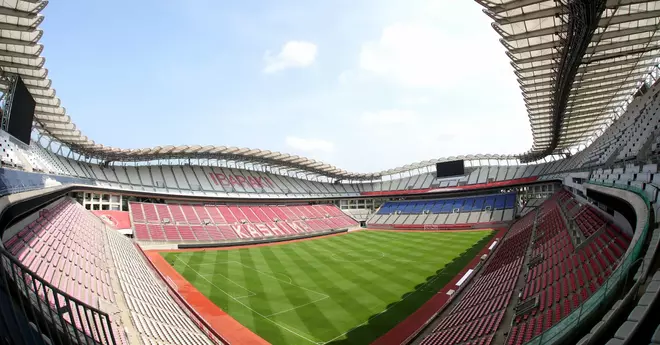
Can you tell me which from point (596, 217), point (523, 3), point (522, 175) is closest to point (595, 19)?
Answer: point (523, 3)

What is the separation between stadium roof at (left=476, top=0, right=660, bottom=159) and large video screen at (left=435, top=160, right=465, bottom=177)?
111 ft

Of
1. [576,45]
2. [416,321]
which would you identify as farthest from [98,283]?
[576,45]

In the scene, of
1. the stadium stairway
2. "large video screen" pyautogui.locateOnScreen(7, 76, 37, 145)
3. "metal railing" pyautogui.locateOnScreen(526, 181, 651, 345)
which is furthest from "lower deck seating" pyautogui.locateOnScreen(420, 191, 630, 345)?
"large video screen" pyautogui.locateOnScreen(7, 76, 37, 145)

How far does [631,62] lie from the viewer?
24.6 m

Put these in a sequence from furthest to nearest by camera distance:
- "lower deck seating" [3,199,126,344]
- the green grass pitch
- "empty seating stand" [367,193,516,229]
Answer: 1. "empty seating stand" [367,193,516,229]
2. the green grass pitch
3. "lower deck seating" [3,199,126,344]

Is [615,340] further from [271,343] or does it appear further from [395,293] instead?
[395,293]

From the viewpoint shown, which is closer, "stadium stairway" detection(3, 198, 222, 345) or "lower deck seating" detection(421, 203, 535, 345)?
"stadium stairway" detection(3, 198, 222, 345)

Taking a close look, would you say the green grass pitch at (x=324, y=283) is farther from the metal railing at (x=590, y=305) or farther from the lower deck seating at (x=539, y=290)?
the metal railing at (x=590, y=305)

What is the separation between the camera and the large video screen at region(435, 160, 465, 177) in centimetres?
6625

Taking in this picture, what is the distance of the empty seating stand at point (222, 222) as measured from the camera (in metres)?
38.0

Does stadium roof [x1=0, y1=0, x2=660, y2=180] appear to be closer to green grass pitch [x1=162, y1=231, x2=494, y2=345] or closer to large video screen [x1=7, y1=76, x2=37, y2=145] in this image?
large video screen [x1=7, y1=76, x2=37, y2=145]

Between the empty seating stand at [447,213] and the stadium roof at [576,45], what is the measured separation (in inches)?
909

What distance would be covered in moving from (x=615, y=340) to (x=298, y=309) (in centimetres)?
1565

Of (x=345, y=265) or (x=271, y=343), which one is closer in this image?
(x=271, y=343)
